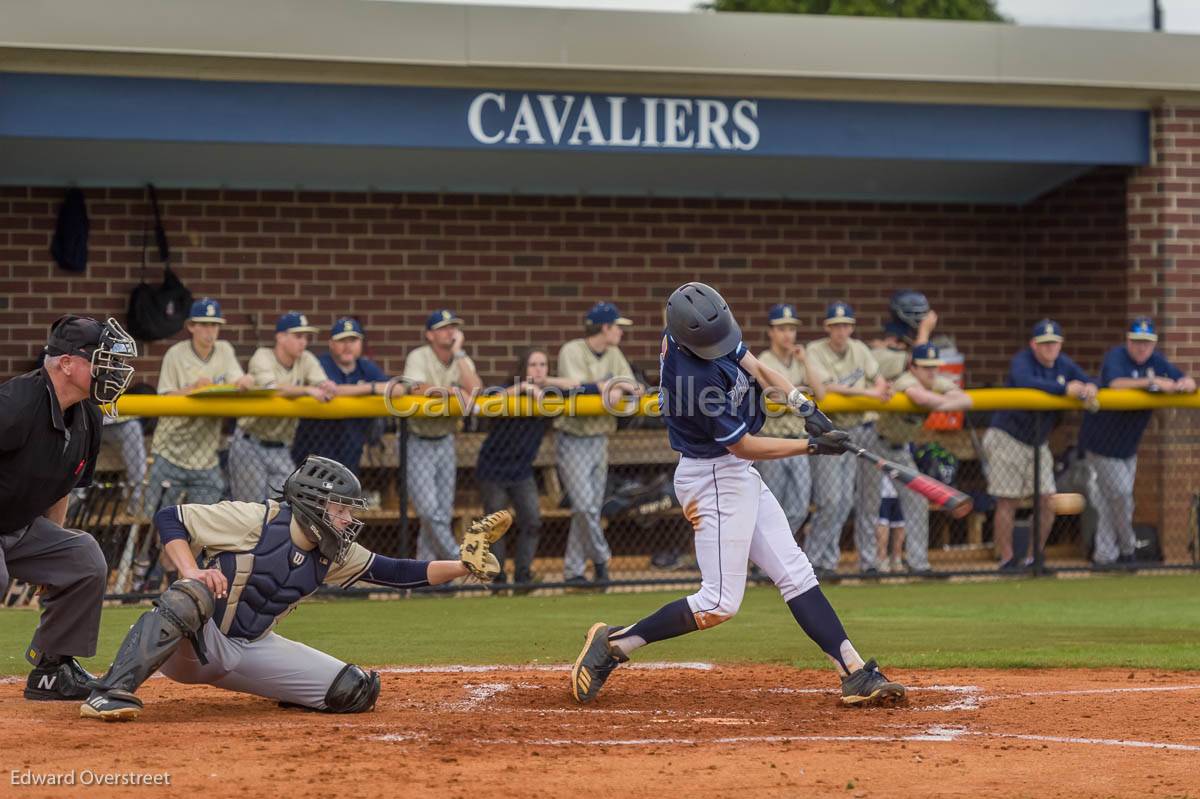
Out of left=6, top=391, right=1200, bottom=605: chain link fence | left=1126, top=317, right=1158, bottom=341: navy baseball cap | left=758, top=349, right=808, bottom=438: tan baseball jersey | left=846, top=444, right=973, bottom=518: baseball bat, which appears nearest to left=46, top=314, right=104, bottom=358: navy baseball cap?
left=846, top=444, right=973, bottom=518: baseball bat

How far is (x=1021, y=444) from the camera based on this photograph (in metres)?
11.7

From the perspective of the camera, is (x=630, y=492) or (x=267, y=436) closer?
(x=267, y=436)

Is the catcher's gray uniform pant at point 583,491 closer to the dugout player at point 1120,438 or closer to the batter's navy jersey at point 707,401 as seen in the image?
the dugout player at point 1120,438

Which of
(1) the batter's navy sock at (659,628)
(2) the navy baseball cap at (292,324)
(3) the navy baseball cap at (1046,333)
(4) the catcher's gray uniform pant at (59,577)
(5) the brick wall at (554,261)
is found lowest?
(1) the batter's navy sock at (659,628)

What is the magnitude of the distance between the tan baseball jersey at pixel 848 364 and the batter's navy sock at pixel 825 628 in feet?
17.2

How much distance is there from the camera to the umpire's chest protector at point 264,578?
5.96 metres

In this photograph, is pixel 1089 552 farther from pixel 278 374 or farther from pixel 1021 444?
pixel 278 374

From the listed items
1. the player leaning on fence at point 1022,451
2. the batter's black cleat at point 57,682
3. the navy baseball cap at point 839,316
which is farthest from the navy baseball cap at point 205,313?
the player leaning on fence at point 1022,451

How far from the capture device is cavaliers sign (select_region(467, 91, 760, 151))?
12.2 m

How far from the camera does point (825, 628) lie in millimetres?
6348

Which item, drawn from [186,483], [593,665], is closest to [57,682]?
[593,665]

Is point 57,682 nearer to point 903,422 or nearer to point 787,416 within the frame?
point 787,416

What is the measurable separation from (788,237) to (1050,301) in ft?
8.37

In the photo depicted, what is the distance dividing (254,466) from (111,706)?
4.72m
